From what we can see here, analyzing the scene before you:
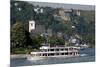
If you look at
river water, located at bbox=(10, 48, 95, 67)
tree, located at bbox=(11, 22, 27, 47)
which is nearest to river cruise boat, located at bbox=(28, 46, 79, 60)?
river water, located at bbox=(10, 48, 95, 67)

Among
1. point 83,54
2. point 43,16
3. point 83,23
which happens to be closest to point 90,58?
point 83,54

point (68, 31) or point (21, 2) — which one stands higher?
point (21, 2)

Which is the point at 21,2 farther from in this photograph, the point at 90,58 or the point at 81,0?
the point at 90,58

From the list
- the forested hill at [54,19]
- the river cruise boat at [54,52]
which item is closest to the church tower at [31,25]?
the forested hill at [54,19]

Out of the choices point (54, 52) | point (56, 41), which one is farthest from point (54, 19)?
point (54, 52)

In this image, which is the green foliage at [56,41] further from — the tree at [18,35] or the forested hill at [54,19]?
the tree at [18,35]

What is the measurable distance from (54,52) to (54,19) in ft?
1.06

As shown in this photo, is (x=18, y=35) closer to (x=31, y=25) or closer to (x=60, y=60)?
(x=31, y=25)

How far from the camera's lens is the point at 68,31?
207 centimetres

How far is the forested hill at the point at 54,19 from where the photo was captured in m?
1.91

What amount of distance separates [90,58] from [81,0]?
0.61 m

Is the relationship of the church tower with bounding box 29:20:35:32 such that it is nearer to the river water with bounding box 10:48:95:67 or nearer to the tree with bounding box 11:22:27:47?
the tree with bounding box 11:22:27:47

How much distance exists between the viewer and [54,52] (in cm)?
202

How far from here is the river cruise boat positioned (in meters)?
1.96
